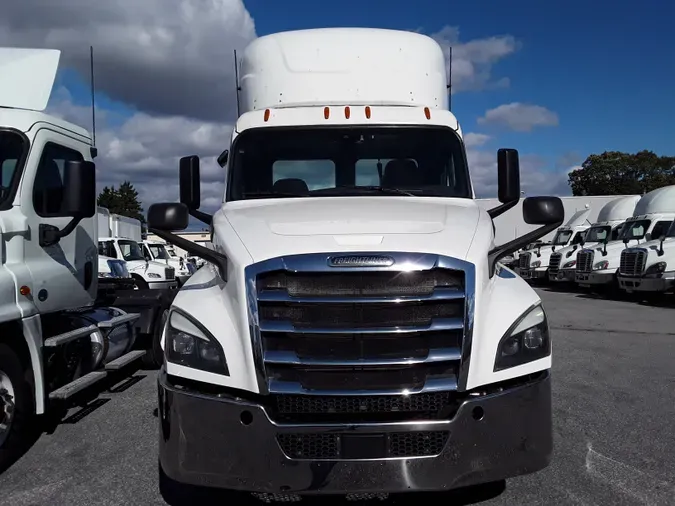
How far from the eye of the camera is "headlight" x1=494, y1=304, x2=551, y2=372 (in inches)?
128

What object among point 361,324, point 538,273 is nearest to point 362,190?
point 361,324

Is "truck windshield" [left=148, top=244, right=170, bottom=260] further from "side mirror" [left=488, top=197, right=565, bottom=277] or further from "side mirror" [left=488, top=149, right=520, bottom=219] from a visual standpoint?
"side mirror" [left=488, top=197, right=565, bottom=277]

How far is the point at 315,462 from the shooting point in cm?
305

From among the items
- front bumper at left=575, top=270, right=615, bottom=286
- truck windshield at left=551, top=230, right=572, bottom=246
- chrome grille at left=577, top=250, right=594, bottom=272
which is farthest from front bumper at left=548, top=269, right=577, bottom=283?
truck windshield at left=551, top=230, right=572, bottom=246

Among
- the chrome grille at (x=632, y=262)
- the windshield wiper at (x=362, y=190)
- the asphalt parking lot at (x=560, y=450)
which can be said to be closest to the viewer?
the asphalt parking lot at (x=560, y=450)

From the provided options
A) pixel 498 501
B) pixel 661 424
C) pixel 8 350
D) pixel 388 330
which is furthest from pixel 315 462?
pixel 661 424

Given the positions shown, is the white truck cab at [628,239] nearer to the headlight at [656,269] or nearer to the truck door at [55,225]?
the headlight at [656,269]

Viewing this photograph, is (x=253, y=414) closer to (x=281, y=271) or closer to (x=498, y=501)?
(x=281, y=271)

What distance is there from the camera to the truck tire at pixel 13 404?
4.35 meters

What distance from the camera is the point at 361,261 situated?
10.6 ft

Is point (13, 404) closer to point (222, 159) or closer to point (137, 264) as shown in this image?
point (222, 159)

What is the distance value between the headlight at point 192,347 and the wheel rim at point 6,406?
5.70 feet

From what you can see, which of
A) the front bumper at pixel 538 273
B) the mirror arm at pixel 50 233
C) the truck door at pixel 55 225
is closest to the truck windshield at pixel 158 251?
the front bumper at pixel 538 273

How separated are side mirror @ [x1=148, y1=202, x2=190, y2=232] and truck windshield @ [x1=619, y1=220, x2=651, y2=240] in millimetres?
18373
